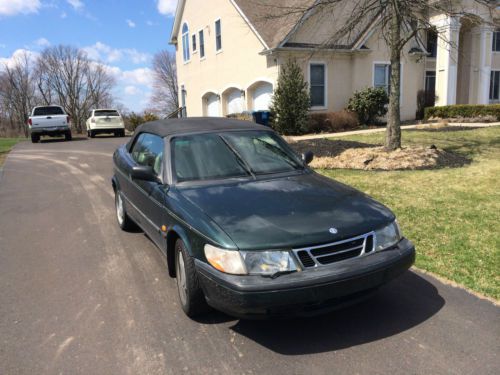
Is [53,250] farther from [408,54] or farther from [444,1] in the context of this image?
[408,54]

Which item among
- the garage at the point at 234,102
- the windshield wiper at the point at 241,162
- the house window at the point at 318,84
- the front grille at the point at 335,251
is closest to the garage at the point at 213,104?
the garage at the point at 234,102

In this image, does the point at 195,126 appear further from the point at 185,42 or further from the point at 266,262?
the point at 185,42

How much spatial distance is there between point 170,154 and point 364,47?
58.7ft

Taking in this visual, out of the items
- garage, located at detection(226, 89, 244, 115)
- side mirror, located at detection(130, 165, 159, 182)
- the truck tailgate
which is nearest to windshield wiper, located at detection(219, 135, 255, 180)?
side mirror, located at detection(130, 165, 159, 182)

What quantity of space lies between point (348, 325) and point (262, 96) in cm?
1841

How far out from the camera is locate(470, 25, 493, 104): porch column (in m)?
24.4

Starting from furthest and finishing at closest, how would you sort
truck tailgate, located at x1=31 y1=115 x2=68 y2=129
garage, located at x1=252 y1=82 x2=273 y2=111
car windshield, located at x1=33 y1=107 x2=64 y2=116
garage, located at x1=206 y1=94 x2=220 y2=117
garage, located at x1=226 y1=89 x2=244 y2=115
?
garage, located at x1=206 y1=94 x2=220 y2=117
garage, located at x1=226 y1=89 x2=244 y2=115
car windshield, located at x1=33 y1=107 x2=64 y2=116
truck tailgate, located at x1=31 y1=115 x2=68 y2=129
garage, located at x1=252 y1=82 x2=273 y2=111

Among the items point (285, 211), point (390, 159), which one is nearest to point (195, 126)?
point (285, 211)

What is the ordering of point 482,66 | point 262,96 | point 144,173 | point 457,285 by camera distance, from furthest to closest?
point 482,66 → point 262,96 → point 144,173 → point 457,285

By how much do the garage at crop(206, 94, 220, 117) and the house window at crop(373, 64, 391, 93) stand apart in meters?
9.64

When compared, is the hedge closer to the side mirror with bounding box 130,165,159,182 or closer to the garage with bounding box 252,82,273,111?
the garage with bounding box 252,82,273,111

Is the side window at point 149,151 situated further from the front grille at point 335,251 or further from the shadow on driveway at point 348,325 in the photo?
the front grille at point 335,251

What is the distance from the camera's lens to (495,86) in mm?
26453

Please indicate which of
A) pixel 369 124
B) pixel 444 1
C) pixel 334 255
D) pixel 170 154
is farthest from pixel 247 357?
pixel 369 124
